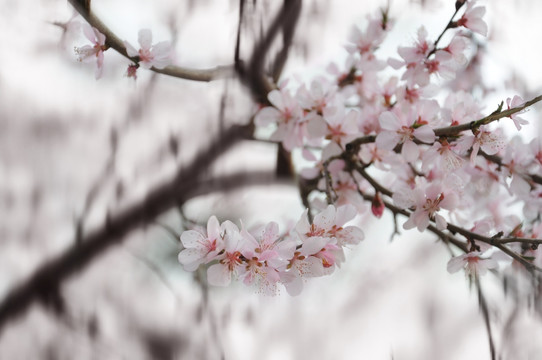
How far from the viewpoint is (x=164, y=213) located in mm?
764

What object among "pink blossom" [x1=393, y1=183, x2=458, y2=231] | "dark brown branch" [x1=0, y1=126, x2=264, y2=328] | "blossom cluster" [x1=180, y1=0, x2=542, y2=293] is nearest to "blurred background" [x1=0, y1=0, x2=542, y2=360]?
"dark brown branch" [x1=0, y1=126, x2=264, y2=328]

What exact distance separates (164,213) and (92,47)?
1.09 ft

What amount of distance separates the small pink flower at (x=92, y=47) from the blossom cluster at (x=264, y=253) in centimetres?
21

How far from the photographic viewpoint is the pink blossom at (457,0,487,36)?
0.49 meters

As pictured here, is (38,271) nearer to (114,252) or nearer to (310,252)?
(114,252)

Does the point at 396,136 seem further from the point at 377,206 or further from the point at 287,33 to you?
the point at 287,33

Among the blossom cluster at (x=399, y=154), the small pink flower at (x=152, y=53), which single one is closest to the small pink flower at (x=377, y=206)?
the blossom cluster at (x=399, y=154)

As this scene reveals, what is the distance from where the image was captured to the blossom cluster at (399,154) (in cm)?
39

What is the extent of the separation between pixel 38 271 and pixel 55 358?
0.13 m

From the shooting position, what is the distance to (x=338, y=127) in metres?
0.50

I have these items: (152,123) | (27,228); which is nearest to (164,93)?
(152,123)

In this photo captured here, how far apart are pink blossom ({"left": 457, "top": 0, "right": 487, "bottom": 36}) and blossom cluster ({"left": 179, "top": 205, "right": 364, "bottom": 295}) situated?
242 millimetres

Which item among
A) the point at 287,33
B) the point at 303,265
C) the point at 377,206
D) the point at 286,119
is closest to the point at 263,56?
the point at 287,33

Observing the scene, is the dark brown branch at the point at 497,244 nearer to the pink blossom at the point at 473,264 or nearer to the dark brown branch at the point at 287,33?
the pink blossom at the point at 473,264
